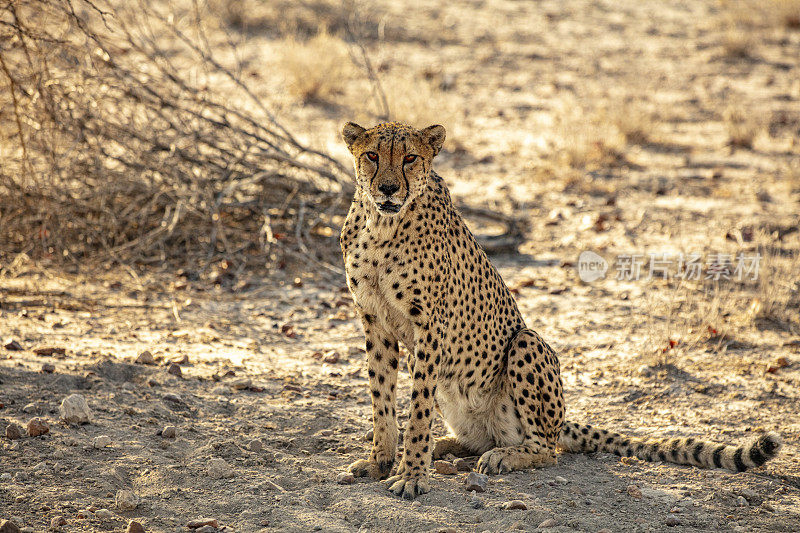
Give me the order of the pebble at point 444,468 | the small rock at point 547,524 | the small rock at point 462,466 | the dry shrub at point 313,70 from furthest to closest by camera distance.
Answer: the dry shrub at point 313,70 → the small rock at point 462,466 → the pebble at point 444,468 → the small rock at point 547,524

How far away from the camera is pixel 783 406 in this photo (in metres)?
4.80

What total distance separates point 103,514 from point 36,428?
2.55 ft

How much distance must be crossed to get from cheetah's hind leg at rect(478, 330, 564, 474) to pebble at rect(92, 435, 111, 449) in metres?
1.70

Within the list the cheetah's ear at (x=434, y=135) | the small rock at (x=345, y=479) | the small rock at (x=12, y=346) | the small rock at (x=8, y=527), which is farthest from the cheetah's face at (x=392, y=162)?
the small rock at (x=12, y=346)

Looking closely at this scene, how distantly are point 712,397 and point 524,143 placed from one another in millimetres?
5272

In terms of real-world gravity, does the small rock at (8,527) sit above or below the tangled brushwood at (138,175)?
below

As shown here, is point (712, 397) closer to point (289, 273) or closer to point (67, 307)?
point (289, 273)

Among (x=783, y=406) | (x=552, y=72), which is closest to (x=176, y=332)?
(x=783, y=406)

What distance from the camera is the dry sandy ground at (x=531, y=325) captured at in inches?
144

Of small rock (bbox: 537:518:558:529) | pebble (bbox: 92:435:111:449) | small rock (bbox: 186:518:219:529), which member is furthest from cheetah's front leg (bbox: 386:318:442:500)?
pebble (bbox: 92:435:111:449)

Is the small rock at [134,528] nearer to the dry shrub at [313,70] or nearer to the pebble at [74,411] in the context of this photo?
the pebble at [74,411]

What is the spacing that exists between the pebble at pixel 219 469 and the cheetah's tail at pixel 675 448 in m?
1.59

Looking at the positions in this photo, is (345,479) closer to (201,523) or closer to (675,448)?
(201,523)

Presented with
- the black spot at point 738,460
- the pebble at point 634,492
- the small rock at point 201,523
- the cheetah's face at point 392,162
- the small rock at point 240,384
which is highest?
the cheetah's face at point 392,162
